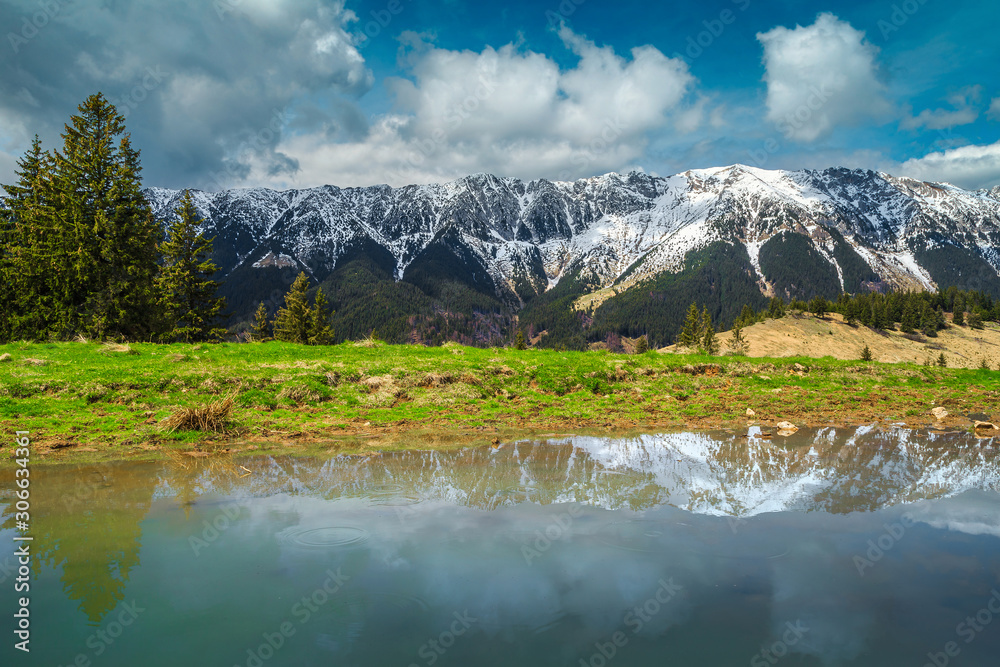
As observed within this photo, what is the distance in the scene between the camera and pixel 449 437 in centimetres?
1395

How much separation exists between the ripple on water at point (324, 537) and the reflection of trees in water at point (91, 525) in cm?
188

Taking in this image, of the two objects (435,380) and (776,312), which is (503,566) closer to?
(435,380)

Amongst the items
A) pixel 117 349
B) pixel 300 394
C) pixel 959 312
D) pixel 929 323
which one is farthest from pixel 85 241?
pixel 959 312

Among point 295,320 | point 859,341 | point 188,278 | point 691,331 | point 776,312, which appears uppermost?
point 188,278

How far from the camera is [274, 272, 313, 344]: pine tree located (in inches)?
2633

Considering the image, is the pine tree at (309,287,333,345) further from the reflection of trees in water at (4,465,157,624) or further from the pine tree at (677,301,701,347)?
the pine tree at (677,301,701,347)

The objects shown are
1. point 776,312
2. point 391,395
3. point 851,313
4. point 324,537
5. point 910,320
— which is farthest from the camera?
point 910,320

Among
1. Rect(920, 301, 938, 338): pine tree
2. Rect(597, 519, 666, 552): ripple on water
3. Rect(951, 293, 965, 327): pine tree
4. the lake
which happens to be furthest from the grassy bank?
Rect(951, 293, 965, 327): pine tree

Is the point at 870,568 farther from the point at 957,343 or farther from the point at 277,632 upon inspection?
the point at 957,343

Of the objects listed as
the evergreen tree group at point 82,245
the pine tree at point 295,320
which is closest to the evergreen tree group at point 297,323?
the pine tree at point 295,320

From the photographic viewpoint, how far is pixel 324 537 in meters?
7.17

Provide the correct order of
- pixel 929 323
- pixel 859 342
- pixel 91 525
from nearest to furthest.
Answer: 1. pixel 91 525
2. pixel 859 342
3. pixel 929 323

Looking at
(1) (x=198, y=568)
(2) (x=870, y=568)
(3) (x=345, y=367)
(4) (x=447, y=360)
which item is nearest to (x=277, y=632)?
(1) (x=198, y=568)

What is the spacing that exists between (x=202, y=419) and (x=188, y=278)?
37401mm
